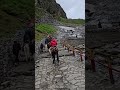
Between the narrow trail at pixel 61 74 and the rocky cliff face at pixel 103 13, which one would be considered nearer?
the narrow trail at pixel 61 74

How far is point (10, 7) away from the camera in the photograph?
222 feet

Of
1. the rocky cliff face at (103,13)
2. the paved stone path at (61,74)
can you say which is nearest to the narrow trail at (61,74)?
the paved stone path at (61,74)

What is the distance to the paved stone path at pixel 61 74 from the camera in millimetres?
18047

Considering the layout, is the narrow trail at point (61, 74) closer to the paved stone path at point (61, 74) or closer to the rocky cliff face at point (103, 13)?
the paved stone path at point (61, 74)

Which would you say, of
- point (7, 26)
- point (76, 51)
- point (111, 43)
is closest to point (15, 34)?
point (7, 26)

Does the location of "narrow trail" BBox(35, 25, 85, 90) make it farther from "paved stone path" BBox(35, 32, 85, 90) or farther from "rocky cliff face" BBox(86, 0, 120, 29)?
"rocky cliff face" BBox(86, 0, 120, 29)

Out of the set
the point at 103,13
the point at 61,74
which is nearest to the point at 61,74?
the point at 61,74

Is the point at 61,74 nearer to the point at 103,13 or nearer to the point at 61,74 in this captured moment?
the point at 61,74

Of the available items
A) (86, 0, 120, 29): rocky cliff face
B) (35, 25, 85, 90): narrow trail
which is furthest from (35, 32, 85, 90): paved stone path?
(86, 0, 120, 29): rocky cliff face

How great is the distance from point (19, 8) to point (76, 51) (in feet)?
147

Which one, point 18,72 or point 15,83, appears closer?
point 15,83

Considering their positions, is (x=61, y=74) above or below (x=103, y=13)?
below

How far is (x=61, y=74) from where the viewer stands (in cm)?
2033

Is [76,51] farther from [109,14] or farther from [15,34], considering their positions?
[109,14]
